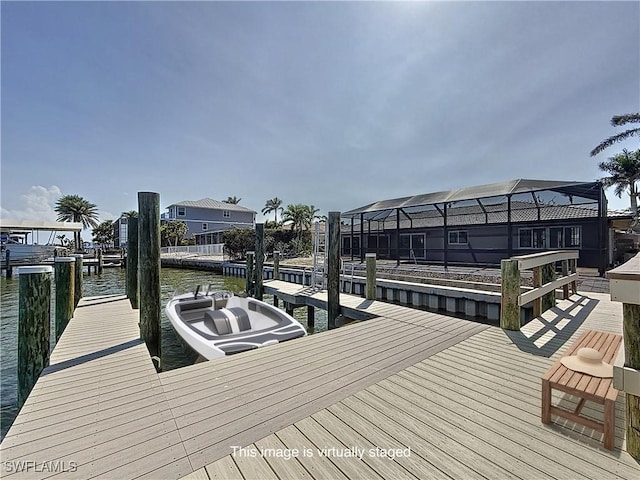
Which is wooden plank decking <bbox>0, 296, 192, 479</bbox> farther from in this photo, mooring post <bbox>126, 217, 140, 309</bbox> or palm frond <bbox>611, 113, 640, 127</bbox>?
palm frond <bbox>611, 113, 640, 127</bbox>

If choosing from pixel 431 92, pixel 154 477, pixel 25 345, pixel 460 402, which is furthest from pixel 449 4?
pixel 25 345

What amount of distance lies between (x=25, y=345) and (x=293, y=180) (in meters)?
21.3

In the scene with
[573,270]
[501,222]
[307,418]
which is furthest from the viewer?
[501,222]

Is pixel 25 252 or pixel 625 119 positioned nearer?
pixel 625 119

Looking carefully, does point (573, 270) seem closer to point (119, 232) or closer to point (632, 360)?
point (632, 360)

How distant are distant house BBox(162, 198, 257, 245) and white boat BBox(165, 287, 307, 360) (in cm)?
3183

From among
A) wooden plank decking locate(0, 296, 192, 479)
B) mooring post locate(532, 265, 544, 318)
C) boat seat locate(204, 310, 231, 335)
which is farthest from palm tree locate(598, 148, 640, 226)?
wooden plank decking locate(0, 296, 192, 479)

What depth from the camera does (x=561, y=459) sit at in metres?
1.82

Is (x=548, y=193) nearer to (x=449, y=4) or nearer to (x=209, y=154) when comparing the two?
(x=449, y=4)

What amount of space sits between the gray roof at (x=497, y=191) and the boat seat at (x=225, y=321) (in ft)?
39.3

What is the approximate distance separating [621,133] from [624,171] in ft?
8.73

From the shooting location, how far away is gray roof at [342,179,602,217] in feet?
37.8

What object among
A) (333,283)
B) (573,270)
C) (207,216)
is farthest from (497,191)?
(207,216)

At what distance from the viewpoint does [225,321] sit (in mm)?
5453
